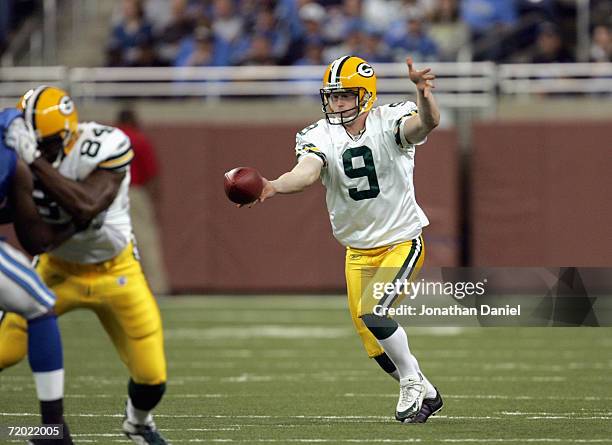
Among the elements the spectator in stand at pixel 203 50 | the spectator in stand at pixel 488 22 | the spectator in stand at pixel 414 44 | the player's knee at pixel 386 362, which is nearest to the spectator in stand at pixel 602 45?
the spectator in stand at pixel 488 22

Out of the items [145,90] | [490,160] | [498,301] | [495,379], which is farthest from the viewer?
[145,90]

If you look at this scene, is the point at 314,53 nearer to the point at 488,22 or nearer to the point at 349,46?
the point at 349,46

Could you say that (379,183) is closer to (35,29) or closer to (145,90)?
(145,90)

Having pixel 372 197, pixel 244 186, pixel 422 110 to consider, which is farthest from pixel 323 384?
pixel 244 186

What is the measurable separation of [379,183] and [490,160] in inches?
273

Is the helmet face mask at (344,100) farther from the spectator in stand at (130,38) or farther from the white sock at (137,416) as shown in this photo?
the spectator in stand at (130,38)

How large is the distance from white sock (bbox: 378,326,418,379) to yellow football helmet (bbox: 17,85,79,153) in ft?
6.13

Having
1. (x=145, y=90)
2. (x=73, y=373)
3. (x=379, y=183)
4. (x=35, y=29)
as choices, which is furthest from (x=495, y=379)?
(x=35, y=29)

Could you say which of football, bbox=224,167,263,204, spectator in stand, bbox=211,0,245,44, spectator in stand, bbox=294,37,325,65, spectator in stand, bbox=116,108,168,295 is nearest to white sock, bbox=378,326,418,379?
football, bbox=224,167,263,204

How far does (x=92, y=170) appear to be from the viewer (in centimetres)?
528

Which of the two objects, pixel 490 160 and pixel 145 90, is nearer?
pixel 490 160

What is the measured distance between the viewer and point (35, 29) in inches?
614

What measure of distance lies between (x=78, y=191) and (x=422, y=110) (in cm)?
176

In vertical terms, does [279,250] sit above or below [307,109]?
below
